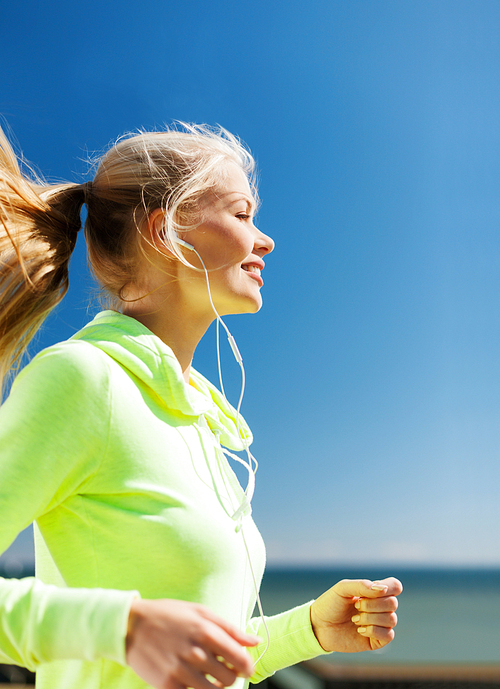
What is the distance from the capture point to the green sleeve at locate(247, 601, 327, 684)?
109 cm

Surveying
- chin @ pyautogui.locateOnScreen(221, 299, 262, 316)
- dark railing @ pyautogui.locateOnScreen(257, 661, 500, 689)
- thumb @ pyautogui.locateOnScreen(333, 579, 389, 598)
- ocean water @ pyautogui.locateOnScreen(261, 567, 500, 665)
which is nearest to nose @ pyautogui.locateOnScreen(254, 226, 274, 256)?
chin @ pyautogui.locateOnScreen(221, 299, 262, 316)

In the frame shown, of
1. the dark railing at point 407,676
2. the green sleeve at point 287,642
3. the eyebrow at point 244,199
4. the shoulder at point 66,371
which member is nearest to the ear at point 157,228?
the eyebrow at point 244,199

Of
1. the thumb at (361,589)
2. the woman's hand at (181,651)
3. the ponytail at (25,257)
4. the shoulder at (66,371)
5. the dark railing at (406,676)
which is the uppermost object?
the ponytail at (25,257)

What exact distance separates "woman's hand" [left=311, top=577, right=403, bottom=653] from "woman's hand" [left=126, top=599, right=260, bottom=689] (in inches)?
22.7

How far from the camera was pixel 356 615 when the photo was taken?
3.49 ft

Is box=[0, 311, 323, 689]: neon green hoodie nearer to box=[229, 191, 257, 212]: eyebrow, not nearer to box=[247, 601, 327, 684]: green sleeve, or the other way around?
box=[247, 601, 327, 684]: green sleeve

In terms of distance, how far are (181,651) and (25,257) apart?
78cm

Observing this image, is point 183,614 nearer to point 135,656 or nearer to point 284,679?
point 135,656

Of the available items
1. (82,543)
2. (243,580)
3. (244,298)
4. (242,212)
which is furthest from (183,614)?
(242,212)

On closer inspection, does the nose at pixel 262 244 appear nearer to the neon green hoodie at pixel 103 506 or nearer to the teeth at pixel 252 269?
the teeth at pixel 252 269

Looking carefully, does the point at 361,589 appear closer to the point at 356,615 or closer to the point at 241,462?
the point at 356,615

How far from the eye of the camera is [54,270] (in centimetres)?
105

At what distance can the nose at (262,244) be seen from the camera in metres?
1.17

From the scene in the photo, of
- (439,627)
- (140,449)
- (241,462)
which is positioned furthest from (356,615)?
(439,627)
